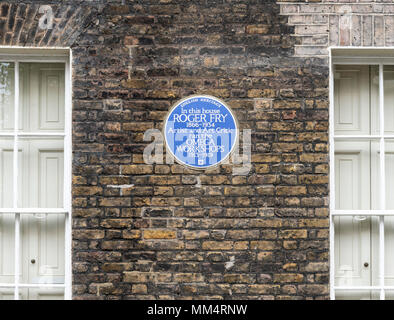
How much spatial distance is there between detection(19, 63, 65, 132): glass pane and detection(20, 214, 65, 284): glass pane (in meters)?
0.79

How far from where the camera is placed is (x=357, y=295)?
5.38 metres

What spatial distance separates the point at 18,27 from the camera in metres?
5.29

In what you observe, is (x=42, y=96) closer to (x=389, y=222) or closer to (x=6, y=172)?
(x=6, y=172)

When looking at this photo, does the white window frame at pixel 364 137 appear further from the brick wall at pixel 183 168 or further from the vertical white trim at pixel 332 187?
the brick wall at pixel 183 168

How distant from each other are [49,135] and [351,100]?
2622 mm

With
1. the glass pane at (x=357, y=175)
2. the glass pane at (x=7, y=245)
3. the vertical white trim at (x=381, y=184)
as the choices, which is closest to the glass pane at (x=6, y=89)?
the glass pane at (x=7, y=245)

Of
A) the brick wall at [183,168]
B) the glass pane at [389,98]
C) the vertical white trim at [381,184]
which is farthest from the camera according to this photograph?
the glass pane at [389,98]

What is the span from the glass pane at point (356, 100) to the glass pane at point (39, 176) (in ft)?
7.97

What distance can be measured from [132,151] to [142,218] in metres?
0.57

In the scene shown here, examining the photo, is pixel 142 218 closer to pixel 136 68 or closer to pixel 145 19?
pixel 136 68

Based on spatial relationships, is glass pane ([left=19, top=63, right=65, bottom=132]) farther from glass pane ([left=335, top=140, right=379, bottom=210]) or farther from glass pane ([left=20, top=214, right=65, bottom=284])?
glass pane ([left=335, top=140, right=379, bottom=210])

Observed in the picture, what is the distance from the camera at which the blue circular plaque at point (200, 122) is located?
17.4ft
